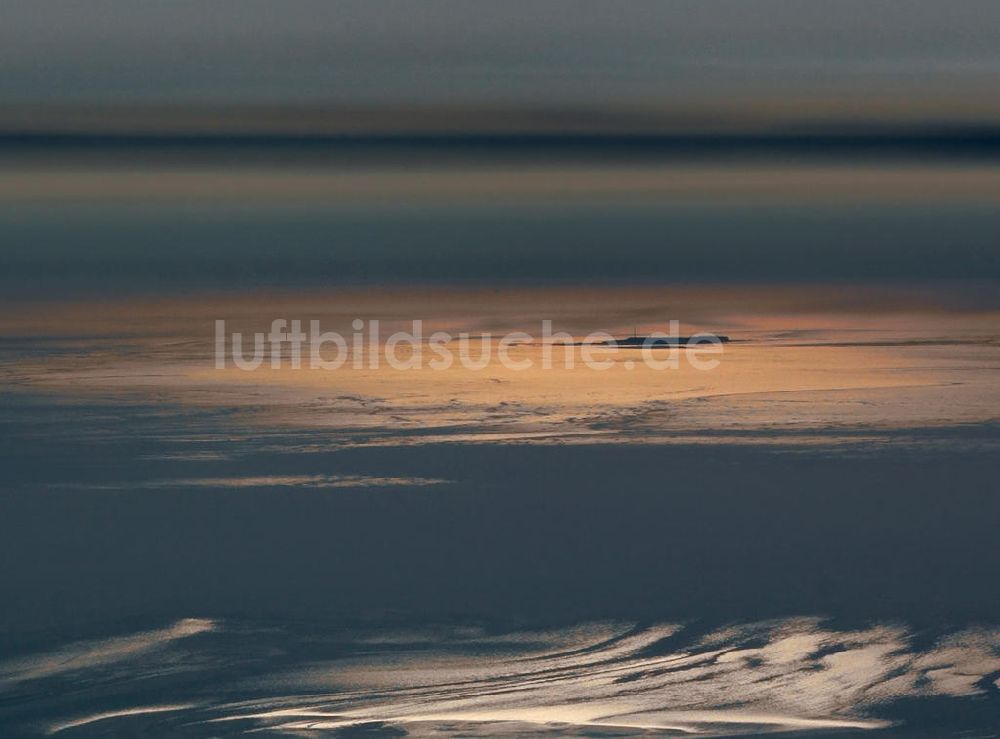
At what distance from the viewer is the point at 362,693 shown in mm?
2967

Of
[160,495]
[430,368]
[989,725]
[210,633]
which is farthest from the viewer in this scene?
[430,368]

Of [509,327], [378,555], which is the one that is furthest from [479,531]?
[509,327]

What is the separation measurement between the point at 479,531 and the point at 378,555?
330 millimetres

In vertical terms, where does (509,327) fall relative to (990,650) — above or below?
above

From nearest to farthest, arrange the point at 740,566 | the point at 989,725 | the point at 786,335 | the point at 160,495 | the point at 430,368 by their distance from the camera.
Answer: the point at 989,725
the point at 740,566
the point at 160,495
the point at 430,368
the point at 786,335

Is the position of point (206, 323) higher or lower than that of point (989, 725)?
higher

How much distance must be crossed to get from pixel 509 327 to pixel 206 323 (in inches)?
55.5

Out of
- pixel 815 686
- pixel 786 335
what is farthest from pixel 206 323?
pixel 815 686

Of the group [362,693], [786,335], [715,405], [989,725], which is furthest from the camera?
[786,335]

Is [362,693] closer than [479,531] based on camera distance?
Yes

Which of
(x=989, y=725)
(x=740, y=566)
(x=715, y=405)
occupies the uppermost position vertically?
(x=715, y=405)

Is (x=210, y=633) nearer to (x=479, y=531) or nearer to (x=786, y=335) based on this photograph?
(x=479, y=531)

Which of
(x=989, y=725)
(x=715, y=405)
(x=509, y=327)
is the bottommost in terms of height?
(x=989, y=725)

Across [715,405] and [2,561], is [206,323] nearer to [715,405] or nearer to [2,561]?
[715,405]
